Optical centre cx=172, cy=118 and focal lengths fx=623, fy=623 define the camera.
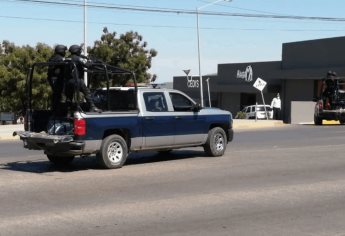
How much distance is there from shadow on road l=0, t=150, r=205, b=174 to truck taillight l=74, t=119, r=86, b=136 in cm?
98

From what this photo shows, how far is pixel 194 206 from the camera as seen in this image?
885 centimetres

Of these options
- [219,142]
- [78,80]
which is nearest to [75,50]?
[78,80]

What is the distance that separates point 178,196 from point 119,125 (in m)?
3.77

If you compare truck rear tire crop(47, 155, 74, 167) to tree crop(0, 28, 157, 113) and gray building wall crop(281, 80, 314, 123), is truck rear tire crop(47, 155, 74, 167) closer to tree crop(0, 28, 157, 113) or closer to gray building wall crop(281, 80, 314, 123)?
tree crop(0, 28, 157, 113)

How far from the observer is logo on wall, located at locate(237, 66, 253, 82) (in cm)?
5591

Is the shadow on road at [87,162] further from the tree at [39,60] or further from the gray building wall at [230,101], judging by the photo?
the gray building wall at [230,101]

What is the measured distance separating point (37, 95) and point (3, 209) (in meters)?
29.9

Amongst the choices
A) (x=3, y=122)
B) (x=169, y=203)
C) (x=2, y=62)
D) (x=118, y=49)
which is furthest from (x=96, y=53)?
(x=169, y=203)

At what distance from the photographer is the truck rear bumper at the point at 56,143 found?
489 inches

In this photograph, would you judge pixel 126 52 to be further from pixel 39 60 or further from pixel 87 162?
pixel 87 162

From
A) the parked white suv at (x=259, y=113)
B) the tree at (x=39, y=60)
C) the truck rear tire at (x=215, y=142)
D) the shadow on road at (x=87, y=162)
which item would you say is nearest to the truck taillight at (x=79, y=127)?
the shadow on road at (x=87, y=162)

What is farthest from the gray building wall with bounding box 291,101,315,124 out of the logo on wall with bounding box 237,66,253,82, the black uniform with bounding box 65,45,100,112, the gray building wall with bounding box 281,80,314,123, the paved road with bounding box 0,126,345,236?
the black uniform with bounding box 65,45,100,112

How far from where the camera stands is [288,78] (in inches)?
1911

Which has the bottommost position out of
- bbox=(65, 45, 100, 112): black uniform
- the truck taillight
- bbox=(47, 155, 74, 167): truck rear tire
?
bbox=(47, 155, 74, 167): truck rear tire
